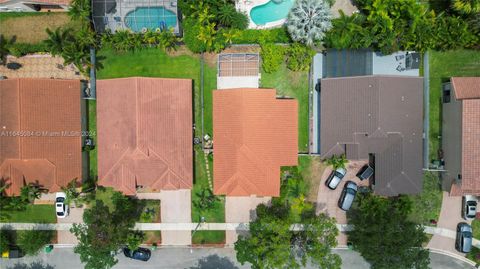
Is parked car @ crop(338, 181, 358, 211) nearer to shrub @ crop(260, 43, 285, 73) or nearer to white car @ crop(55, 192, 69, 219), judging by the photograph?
shrub @ crop(260, 43, 285, 73)

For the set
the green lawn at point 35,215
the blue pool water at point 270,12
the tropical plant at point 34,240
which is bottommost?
the tropical plant at point 34,240

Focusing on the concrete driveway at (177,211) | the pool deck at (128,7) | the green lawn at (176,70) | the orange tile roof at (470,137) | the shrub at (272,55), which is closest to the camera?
the orange tile roof at (470,137)

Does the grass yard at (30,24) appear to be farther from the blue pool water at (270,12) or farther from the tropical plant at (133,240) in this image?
the tropical plant at (133,240)

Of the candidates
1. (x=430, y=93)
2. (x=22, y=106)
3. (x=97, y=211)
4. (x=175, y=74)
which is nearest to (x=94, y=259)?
(x=97, y=211)

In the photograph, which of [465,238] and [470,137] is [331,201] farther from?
[470,137]

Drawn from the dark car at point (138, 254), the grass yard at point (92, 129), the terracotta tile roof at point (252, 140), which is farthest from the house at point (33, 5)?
the dark car at point (138, 254)

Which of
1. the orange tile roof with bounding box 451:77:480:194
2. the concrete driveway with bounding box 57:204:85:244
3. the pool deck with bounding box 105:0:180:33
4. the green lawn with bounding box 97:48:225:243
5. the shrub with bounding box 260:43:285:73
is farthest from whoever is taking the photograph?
the concrete driveway with bounding box 57:204:85:244

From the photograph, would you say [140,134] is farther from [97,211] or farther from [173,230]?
[173,230]

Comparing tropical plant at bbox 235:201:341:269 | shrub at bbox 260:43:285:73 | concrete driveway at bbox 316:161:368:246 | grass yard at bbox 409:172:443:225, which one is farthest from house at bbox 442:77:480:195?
shrub at bbox 260:43:285:73
